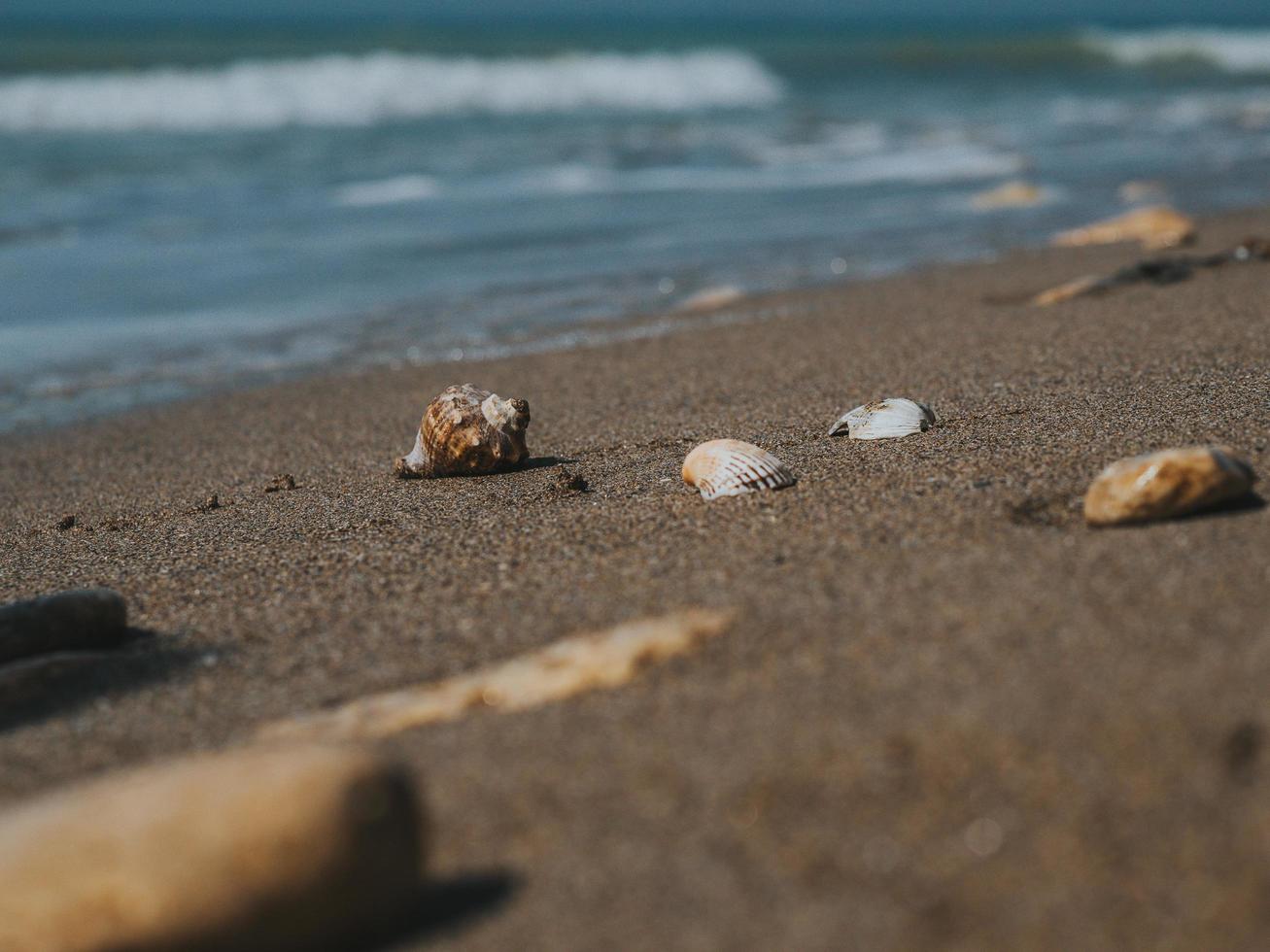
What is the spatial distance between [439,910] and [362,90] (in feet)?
97.6

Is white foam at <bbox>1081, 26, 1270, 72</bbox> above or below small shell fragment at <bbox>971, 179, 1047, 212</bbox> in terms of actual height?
below

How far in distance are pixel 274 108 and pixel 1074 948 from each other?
27984 mm

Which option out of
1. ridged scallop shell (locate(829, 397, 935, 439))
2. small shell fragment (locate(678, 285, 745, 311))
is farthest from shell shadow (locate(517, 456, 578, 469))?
small shell fragment (locate(678, 285, 745, 311))

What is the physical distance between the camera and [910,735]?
217cm

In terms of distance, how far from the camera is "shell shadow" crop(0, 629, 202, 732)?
2805 millimetres

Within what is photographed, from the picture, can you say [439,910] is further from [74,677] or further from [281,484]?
[281,484]

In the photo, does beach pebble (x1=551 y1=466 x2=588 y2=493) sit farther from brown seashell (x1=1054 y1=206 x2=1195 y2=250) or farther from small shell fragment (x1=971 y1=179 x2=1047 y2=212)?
small shell fragment (x1=971 y1=179 x2=1047 y2=212)

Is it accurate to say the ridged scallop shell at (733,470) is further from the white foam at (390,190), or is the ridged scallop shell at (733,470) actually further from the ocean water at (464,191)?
the white foam at (390,190)

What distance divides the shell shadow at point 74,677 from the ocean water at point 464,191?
3.74 metres

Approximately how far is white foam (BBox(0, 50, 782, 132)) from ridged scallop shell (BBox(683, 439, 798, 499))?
22592 millimetres

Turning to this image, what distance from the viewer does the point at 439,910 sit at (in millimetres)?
1934

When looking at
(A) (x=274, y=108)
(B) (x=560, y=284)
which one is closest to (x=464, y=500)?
(B) (x=560, y=284)

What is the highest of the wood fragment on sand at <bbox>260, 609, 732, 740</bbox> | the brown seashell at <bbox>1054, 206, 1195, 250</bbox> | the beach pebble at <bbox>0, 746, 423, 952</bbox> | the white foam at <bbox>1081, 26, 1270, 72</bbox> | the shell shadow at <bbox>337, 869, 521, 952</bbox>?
the beach pebble at <bbox>0, 746, 423, 952</bbox>

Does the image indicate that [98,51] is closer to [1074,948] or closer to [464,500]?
[464,500]
